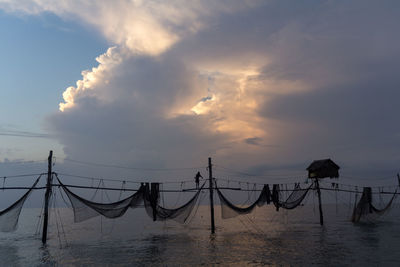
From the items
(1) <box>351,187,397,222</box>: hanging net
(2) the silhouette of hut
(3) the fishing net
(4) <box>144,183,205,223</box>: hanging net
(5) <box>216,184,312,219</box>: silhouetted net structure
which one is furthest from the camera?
(1) <box>351,187,397,222</box>: hanging net

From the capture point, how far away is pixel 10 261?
799 inches

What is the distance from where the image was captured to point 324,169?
30.5m

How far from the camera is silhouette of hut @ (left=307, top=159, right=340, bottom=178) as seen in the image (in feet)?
99.9

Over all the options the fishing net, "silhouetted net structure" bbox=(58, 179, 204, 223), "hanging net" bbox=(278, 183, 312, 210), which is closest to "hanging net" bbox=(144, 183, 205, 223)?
"silhouetted net structure" bbox=(58, 179, 204, 223)

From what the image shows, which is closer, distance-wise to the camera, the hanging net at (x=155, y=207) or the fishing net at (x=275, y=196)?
the hanging net at (x=155, y=207)

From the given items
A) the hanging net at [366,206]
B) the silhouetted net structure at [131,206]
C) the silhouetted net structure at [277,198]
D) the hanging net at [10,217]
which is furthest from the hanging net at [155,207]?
the hanging net at [366,206]

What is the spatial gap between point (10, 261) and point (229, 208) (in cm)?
1668

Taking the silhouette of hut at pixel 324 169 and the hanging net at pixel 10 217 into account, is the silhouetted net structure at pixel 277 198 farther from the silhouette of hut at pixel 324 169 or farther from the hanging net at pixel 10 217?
the hanging net at pixel 10 217

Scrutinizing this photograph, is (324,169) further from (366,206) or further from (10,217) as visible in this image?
(10,217)

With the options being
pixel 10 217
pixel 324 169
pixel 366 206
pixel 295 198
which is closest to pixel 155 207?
pixel 10 217

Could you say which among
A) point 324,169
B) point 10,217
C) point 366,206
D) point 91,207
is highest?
point 324,169

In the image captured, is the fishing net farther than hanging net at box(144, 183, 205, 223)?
Yes

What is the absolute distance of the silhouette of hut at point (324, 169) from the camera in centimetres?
3045

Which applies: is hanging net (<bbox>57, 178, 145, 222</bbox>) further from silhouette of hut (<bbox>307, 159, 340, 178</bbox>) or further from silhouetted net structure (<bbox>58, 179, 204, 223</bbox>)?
silhouette of hut (<bbox>307, 159, 340, 178</bbox>)
